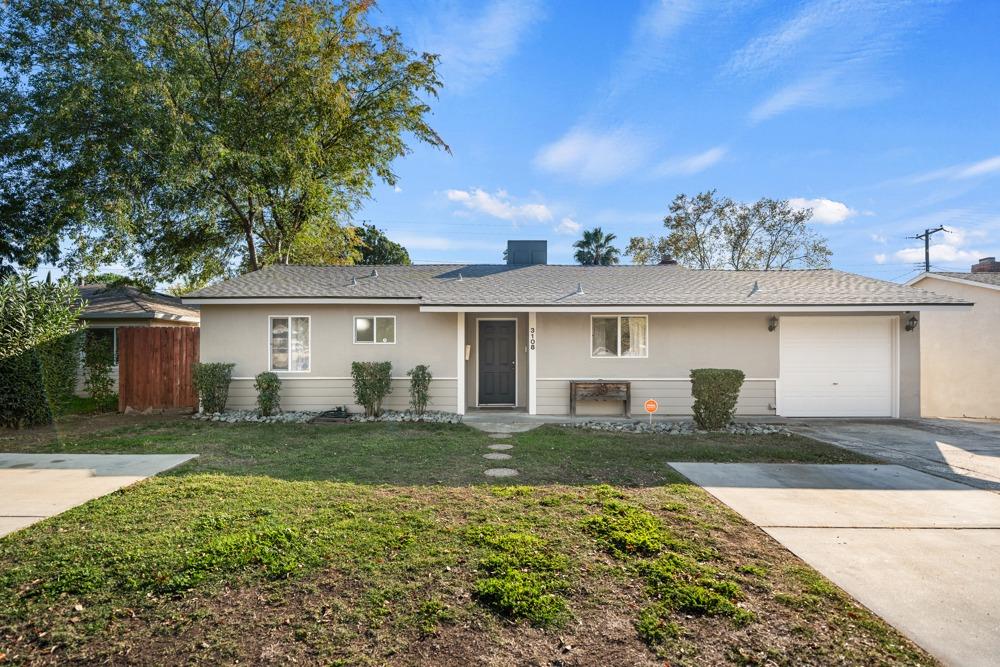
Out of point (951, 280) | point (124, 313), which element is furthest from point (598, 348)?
point (124, 313)

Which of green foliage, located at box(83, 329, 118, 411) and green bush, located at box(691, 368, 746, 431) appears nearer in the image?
green bush, located at box(691, 368, 746, 431)

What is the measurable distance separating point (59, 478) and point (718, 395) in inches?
380

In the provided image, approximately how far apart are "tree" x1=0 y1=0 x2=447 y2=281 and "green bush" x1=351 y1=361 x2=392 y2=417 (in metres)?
7.56

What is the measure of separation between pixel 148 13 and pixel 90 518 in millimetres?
14734

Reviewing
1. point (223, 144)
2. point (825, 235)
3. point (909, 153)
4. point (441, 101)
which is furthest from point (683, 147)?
point (825, 235)

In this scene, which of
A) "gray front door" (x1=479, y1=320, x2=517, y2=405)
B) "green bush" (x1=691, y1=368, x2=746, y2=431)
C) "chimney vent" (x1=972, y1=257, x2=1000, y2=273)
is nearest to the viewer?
"green bush" (x1=691, y1=368, x2=746, y2=431)

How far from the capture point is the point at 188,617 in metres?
2.78

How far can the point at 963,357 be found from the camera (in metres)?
12.7

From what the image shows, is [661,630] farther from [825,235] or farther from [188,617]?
[825,235]

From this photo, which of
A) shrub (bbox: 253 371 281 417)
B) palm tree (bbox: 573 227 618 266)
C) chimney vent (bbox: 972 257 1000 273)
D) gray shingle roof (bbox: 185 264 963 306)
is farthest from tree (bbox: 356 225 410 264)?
chimney vent (bbox: 972 257 1000 273)

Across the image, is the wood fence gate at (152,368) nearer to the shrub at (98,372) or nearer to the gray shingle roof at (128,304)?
the shrub at (98,372)

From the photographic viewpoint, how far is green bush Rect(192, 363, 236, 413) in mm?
10531

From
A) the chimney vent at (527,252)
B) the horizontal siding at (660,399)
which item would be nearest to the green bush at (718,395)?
the horizontal siding at (660,399)

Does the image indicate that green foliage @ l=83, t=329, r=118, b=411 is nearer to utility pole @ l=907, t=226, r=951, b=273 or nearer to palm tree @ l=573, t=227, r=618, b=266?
palm tree @ l=573, t=227, r=618, b=266
